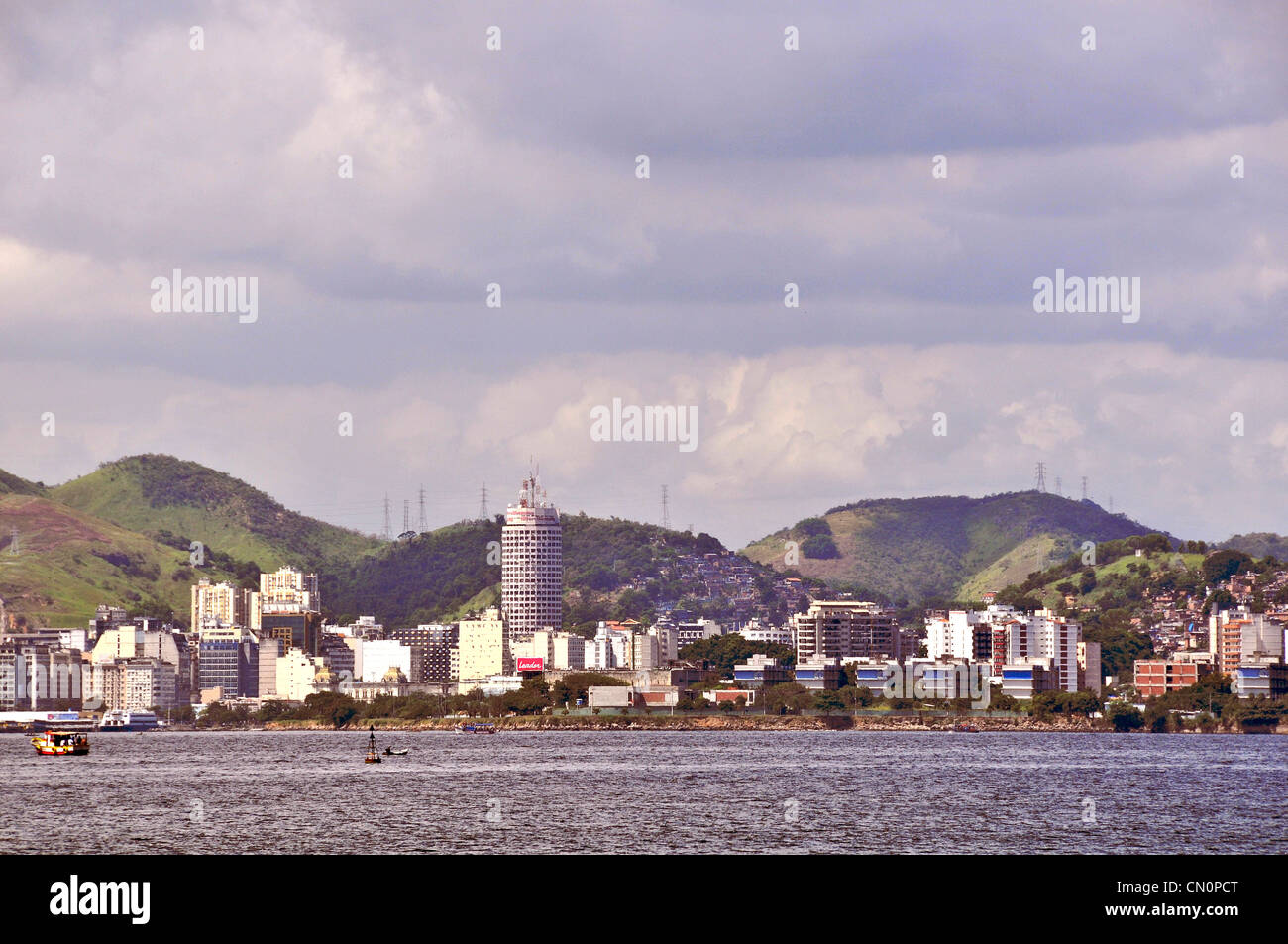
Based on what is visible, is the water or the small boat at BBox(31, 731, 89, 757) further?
the small boat at BBox(31, 731, 89, 757)

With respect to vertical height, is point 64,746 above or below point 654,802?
below

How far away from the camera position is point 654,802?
83625mm

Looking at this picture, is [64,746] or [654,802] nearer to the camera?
[654,802]

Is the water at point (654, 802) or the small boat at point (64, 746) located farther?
the small boat at point (64, 746)

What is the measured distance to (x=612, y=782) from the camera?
329 ft

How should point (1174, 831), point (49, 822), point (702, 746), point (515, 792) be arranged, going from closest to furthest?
point (1174, 831) → point (49, 822) → point (515, 792) → point (702, 746)

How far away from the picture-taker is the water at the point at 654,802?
6431 centimetres

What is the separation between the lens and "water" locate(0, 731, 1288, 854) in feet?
211
